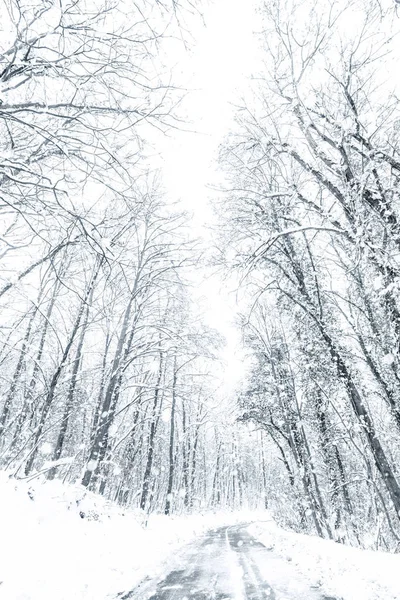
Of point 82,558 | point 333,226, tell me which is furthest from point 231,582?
point 333,226

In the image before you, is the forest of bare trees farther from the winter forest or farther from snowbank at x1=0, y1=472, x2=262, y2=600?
snowbank at x1=0, y1=472, x2=262, y2=600

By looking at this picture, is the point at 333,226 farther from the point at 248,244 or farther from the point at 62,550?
the point at 62,550

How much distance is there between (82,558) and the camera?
569 cm

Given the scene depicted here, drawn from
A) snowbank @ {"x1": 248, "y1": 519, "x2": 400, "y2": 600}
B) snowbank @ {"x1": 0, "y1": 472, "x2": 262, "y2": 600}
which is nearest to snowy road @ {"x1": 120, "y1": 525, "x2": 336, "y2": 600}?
snowbank @ {"x1": 248, "y1": 519, "x2": 400, "y2": 600}

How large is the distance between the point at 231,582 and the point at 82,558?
238cm

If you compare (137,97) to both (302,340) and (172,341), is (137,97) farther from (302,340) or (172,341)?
(302,340)

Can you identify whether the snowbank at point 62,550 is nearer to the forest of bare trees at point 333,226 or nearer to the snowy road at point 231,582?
the snowy road at point 231,582

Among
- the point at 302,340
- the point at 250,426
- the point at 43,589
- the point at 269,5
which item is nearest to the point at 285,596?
the point at 43,589

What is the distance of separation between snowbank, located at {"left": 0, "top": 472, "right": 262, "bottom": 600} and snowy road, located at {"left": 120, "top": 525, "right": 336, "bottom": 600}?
46 centimetres

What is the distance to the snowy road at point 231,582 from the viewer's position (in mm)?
4352

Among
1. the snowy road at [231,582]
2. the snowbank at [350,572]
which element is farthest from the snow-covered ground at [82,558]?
the snowy road at [231,582]

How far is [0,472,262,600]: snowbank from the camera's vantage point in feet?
13.9

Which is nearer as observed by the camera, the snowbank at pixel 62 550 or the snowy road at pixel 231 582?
the snowbank at pixel 62 550

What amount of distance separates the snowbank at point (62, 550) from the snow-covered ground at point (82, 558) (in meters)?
0.01
